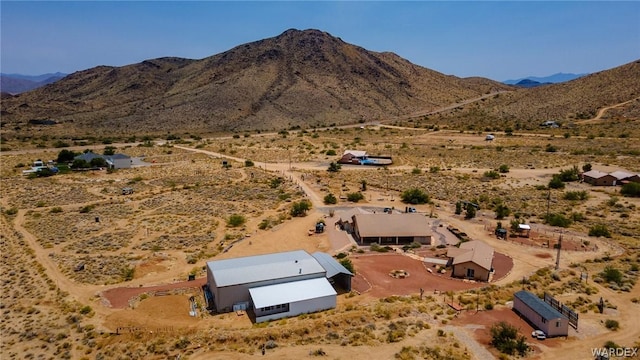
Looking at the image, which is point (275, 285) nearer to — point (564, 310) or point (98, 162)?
point (564, 310)

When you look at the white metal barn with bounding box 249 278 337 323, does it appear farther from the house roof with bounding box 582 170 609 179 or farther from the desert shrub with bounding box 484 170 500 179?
the house roof with bounding box 582 170 609 179

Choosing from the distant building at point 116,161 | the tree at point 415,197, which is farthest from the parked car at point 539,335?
the distant building at point 116,161

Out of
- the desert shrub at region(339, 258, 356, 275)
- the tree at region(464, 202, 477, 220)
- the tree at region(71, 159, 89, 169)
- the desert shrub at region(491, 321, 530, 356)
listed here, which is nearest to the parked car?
the desert shrub at region(491, 321, 530, 356)

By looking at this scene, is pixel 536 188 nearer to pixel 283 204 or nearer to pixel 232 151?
pixel 283 204

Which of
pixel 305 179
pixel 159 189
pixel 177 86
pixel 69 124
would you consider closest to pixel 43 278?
pixel 159 189

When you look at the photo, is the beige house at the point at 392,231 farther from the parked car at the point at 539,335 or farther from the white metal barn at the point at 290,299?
the parked car at the point at 539,335
